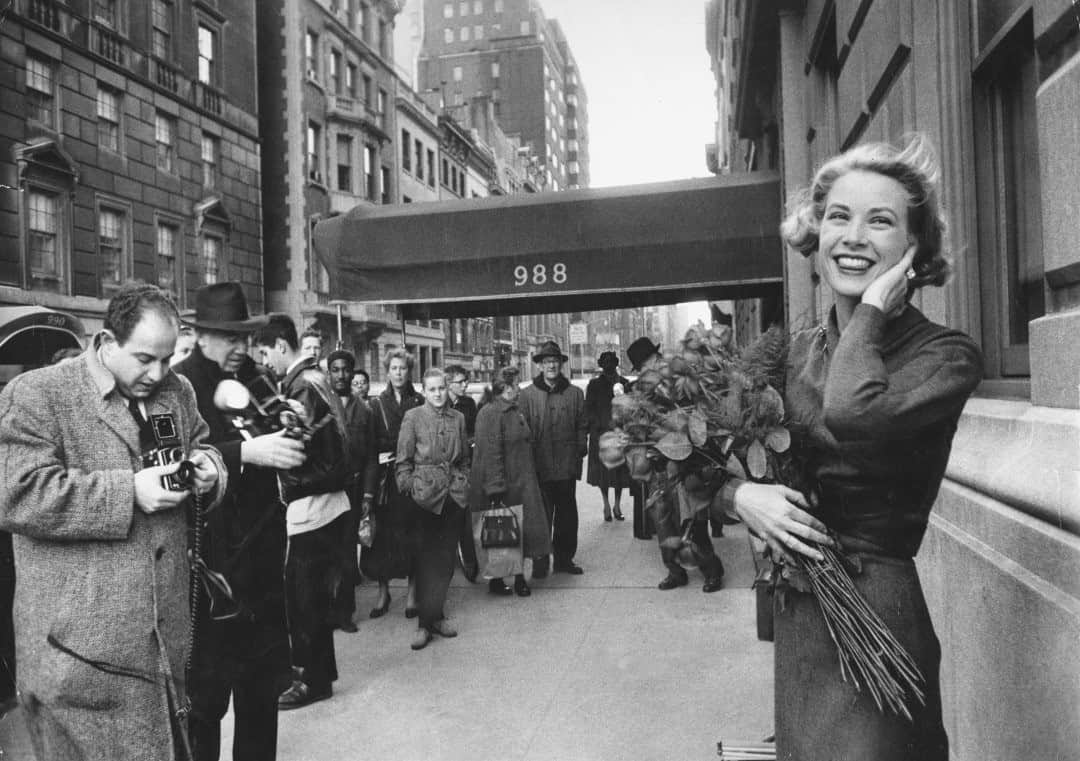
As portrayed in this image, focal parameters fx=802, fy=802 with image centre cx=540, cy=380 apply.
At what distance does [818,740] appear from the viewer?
180cm

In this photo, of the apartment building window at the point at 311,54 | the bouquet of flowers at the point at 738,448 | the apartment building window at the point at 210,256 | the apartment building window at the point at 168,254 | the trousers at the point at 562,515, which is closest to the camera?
the bouquet of flowers at the point at 738,448

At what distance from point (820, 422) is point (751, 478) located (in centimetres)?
20

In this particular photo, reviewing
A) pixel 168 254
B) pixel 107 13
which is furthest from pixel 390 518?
pixel 107 13

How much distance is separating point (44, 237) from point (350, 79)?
1975 centimetres

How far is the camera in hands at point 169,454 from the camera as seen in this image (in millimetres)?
2592

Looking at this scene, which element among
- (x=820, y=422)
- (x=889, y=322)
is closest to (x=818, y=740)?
(x=820, y=422)

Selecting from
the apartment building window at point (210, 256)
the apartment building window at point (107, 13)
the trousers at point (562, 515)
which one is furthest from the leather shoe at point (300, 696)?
the apartment building window at point (210, 256)

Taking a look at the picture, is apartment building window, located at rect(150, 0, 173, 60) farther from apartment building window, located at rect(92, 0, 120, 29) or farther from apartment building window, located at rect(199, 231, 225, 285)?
apartment building window, located at rect(199, 231, 225, 285)

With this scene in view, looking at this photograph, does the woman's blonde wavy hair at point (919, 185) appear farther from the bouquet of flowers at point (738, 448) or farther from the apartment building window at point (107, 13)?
the apartment building window at point (107, 13)

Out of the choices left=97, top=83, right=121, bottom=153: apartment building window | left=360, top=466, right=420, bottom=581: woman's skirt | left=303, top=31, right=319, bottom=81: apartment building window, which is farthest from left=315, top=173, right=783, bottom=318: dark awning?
left=303, top=31, right=319, bottom=81: apartment building window

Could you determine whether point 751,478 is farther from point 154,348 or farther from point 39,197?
point 39,197

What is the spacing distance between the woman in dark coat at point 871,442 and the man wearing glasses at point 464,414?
4.88 metres

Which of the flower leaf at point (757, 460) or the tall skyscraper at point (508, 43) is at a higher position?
the tall skyscraper at point (508, 43)

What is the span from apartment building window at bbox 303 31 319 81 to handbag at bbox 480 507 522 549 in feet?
92.5
